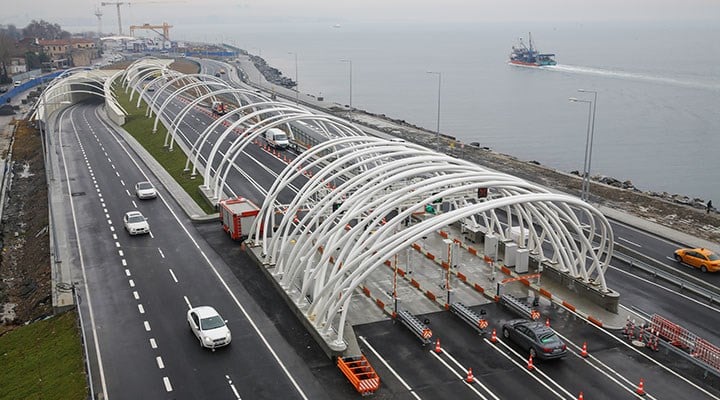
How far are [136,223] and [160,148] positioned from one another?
27.3 m

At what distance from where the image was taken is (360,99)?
138125 millimetres

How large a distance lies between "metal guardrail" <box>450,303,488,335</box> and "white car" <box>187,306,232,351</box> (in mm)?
9530

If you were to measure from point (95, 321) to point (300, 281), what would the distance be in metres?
8.95

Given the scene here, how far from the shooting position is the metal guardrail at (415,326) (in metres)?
24.6

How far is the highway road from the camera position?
21.8 meters

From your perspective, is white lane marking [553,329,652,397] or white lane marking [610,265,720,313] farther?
white lane marking [610,265,720,313]

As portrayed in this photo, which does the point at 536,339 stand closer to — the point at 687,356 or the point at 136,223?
the point at 687,356

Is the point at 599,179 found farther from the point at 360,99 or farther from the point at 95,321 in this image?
the point at 360,99

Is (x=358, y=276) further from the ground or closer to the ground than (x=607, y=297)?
further from the ground

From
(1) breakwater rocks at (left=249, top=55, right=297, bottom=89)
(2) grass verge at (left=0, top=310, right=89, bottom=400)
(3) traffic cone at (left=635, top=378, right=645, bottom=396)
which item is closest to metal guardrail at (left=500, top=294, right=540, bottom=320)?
(3) traffic cone at (left=635, top=378, right=645, bottom=396)

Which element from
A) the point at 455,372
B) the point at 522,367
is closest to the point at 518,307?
the point at 522,367

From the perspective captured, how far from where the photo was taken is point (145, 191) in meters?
45.4

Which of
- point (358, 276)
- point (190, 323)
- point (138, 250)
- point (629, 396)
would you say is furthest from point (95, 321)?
point (629, 396)

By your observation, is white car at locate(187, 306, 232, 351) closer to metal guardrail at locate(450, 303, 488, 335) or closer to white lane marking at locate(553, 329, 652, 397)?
metal guardrail at locate(450, 303, 488, 335)
